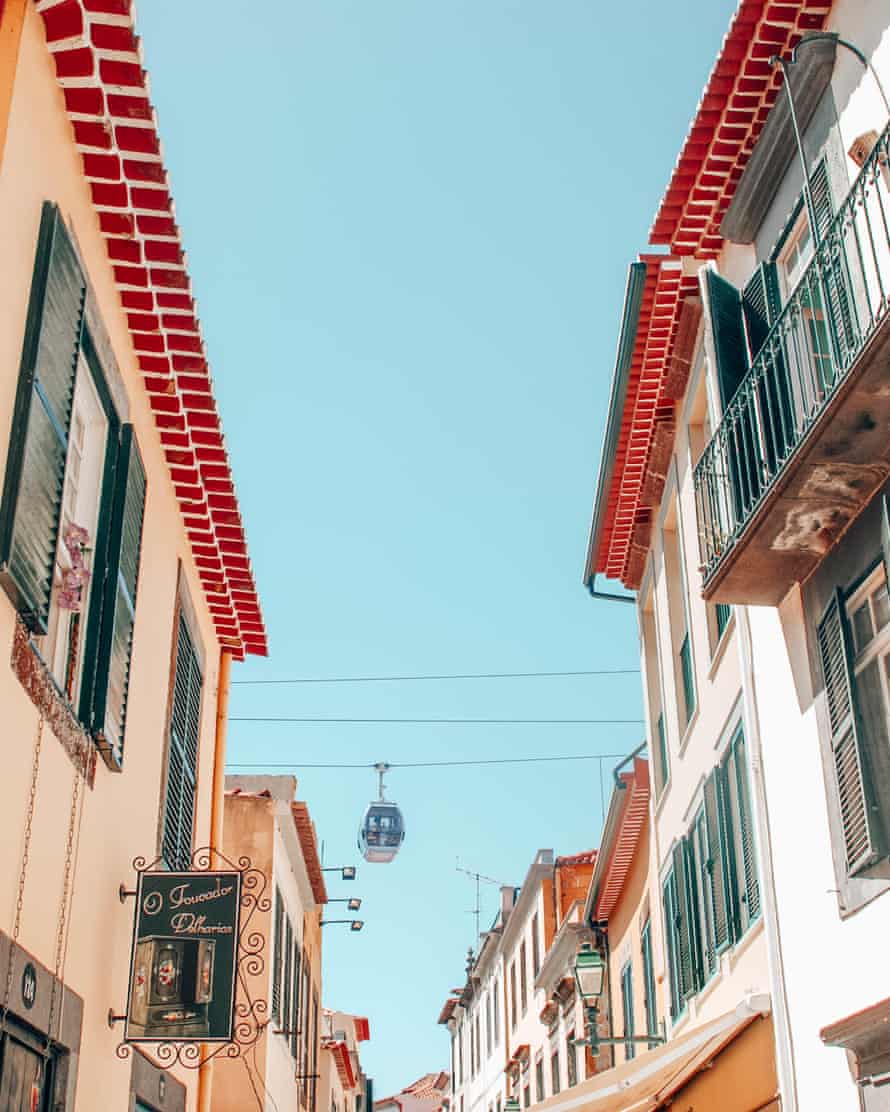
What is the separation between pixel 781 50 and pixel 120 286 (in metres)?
4.42

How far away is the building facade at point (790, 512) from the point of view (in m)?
6.86

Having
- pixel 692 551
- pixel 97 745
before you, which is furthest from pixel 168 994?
pixel 692 551

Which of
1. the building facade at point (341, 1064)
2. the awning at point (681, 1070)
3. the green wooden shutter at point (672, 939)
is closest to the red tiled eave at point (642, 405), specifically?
the green wooden shutter at point (672, 939)

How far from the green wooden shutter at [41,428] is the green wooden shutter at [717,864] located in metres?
6.20

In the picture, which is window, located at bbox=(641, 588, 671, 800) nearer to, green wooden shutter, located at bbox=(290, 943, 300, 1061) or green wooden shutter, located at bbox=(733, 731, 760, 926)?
green wooden shutter, located at bbox=(733, 731, 760, 926)

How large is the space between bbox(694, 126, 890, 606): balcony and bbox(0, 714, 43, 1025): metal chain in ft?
13.2

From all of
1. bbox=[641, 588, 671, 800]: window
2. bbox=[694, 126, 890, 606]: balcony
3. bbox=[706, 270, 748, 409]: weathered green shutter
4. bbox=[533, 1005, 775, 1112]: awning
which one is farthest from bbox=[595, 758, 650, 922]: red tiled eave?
bbox=[706, 270, 748, 409]: weathered green shutter

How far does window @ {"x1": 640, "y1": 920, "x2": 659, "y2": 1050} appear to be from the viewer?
16.6 metres

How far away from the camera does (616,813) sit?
1723 centimetres

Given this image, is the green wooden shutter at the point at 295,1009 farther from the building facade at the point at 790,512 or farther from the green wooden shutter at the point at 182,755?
the building facade at the point at 790,512

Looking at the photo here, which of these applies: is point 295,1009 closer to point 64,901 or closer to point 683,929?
point 683,929

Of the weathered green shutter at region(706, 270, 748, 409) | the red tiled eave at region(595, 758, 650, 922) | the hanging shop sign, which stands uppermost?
the weathered green shutter at region(706, 270, 748, 409)

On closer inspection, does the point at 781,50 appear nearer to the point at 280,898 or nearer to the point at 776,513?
the point at 776,513

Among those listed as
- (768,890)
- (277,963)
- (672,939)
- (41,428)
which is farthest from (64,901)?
(277,963)
